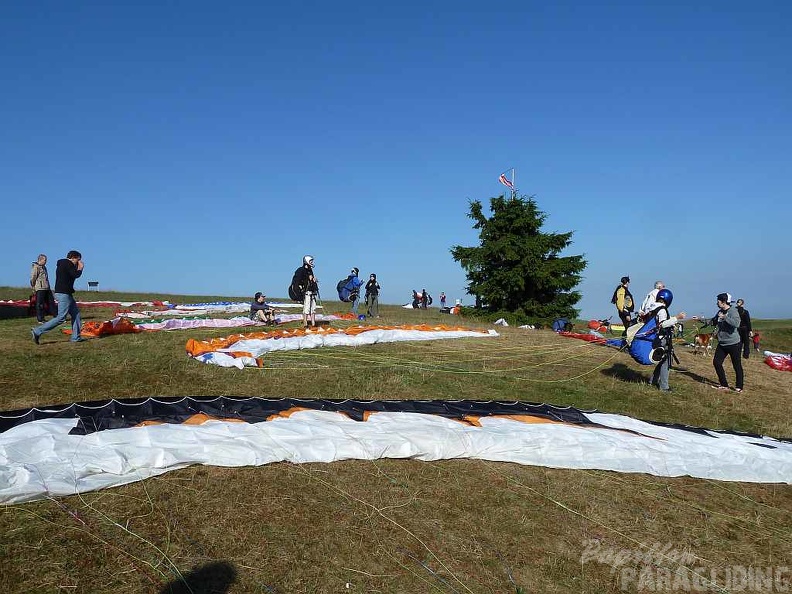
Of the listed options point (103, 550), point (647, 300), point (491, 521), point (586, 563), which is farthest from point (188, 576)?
point (647, 300)

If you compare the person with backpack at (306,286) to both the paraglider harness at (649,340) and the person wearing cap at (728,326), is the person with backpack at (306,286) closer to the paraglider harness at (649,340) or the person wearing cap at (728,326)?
the paraglider harness at (649,340)

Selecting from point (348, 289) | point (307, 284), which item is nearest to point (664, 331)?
point (307, 284)

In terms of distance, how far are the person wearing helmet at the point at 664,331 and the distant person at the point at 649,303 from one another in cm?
24

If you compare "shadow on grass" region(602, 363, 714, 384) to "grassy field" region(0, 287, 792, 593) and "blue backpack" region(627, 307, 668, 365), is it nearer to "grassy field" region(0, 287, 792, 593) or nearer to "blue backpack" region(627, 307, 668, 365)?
"blue backpack" region(627, 307, 668, 365)

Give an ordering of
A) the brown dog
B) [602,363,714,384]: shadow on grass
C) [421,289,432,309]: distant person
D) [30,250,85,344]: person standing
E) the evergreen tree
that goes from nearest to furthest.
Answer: [30,250,85,344]: person standing < [602,363,714,384]: shadow on grass < the brown dog < the evergreen tree < [421,289,432,309]: distant person

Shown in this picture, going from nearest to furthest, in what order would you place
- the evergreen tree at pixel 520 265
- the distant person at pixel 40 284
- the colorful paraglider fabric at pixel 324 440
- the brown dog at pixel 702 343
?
1. the colorful paraglider fabric at pixel 324 440
2. the distant person at pixel 40 284
3. the brown dog at pixel 702 343
4. the evergreen tree at pixel 520 265

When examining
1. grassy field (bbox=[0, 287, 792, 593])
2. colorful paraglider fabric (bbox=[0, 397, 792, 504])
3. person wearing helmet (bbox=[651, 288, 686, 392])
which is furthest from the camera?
person wearing helmet (bbox=[651, 288, 686, 392])

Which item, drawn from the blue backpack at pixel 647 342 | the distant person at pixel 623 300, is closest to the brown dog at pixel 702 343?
the distant person at pixel 623 300

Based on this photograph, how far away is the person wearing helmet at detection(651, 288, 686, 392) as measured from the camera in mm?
9078

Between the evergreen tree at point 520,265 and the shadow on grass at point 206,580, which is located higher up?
the evergreen tree at point 520,265

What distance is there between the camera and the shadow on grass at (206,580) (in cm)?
294

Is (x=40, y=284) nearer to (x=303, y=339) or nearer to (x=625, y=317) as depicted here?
(x=303, y=339)

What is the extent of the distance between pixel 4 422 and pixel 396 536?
367 cm

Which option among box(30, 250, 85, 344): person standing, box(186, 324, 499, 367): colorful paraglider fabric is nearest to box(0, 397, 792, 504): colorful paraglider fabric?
box(186, 324, 499, 367): colorful paraglider fabric
